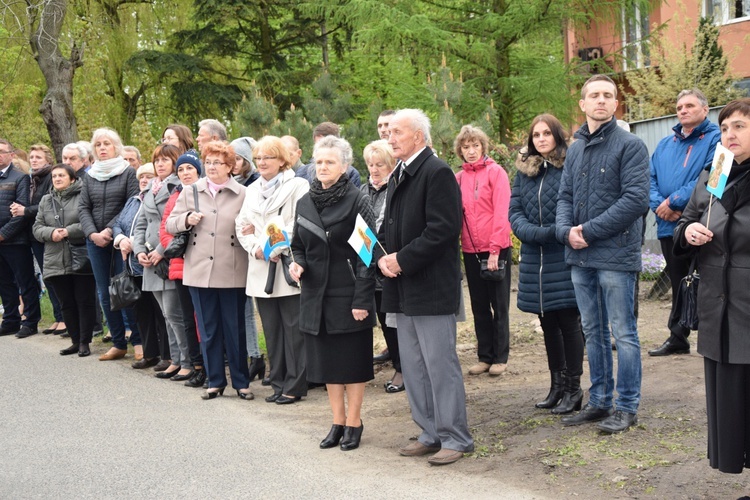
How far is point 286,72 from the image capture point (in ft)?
75.3

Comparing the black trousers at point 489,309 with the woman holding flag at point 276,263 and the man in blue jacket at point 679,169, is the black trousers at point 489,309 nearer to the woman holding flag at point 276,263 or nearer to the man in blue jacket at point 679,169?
the man in blue jacket at point 679,169

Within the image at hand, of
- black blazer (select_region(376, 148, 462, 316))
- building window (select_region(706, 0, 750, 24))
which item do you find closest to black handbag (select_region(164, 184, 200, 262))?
black blazer (select_region(376, 148, 462, 316))

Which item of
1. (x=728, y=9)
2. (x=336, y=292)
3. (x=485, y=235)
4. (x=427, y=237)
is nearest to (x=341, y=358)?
(x=336, y=292)

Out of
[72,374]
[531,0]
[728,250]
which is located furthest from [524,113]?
[728,250]

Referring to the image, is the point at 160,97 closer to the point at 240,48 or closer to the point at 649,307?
the point at 240,48

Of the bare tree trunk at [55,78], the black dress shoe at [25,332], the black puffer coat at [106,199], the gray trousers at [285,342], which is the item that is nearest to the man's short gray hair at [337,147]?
the gray trousers at [285,342]

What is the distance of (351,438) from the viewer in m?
6.36

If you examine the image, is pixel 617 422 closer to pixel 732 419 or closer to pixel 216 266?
pixel 732 419

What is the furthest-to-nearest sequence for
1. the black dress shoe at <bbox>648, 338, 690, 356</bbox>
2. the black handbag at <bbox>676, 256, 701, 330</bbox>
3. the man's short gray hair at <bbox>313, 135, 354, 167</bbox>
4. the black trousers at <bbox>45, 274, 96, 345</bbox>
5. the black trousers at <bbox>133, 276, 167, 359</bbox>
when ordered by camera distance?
the black trousers at <bbox>45, 274, 96, 345</bbox>, the black trousers at <bbox>133, 276, 167, 359</bbox>, the black dress shoe at <bbox>648, 338, 690, 356</bbox>, the man's short gray hair at <bbox>313, 135, 354, 167</bbox>, the black handbag at <bbox>676, 256, 701, 330</bbox>

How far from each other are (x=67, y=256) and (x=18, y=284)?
2.12m

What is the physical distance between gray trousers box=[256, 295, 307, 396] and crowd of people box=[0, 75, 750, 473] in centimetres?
2

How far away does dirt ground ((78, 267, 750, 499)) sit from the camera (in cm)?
517

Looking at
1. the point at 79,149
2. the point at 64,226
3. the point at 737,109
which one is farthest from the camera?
the point at 79,149

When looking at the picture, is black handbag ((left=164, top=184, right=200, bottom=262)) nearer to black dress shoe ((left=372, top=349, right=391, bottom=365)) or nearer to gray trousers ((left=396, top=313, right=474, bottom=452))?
black dress shoe ((left=372, top=349, right=391, bottom=365))
